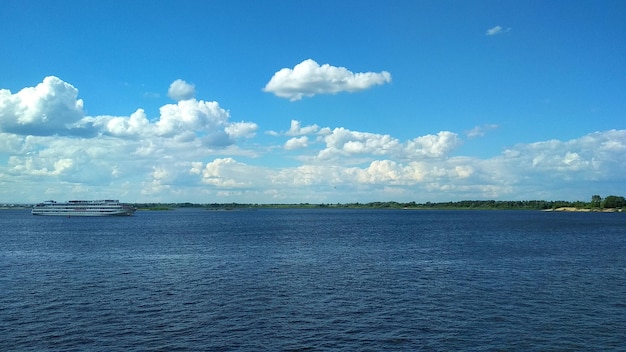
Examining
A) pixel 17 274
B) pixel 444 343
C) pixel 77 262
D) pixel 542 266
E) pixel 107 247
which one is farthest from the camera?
pixel 107 247

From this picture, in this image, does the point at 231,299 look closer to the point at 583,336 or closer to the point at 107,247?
the point at 583,336

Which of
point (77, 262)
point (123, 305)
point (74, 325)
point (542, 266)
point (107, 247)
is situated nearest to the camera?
point (74, 325)

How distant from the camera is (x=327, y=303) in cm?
5069

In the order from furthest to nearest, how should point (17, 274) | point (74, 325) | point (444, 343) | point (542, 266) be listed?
point (542, 266), point (17, 274), point (74, 325), point (444, 343)

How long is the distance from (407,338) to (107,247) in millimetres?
85639

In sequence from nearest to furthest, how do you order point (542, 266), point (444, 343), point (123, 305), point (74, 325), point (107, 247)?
point (444, 343) → point (74, 325) → point (123, 305) → point (542, 266) → point (107, 247)

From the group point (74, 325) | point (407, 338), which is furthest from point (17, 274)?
point (407, 338)

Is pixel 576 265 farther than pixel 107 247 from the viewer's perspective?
No

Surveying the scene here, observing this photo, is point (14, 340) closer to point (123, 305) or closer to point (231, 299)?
point (123, 305)

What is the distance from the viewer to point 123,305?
49.4 metres

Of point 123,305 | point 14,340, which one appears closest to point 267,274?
point 123,305

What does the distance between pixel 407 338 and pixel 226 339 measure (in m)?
13.9

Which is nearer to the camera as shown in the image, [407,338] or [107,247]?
[407,338]

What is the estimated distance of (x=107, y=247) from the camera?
107625 mm
